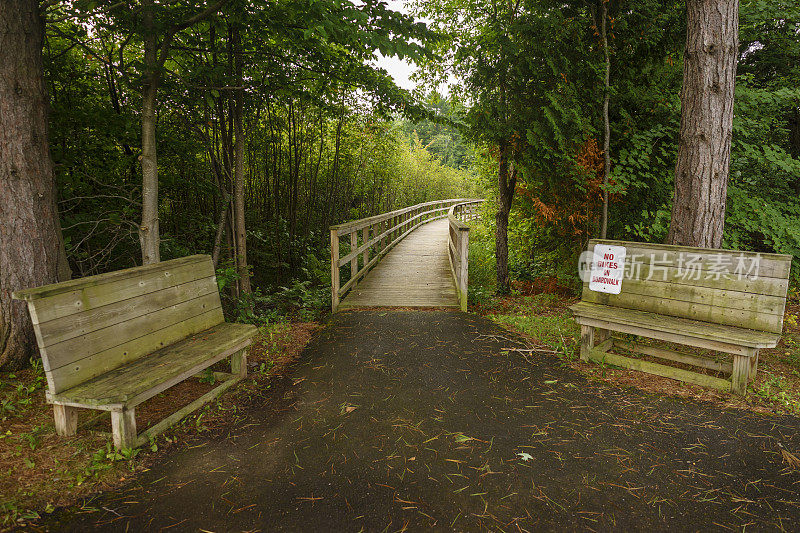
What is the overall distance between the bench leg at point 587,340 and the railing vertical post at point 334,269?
3.53 metres

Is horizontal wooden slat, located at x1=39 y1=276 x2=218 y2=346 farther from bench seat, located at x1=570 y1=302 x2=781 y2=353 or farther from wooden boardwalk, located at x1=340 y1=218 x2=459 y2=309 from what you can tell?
bench seat, located at x1=570 y1=302 x2=781 y2=353

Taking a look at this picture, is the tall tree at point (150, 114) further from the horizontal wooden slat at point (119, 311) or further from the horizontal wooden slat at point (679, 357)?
the horizontal wooden slat at point (679, 357)

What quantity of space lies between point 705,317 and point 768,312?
1.49 feet

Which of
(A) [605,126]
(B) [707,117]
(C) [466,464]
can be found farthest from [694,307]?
(A) [605,126]

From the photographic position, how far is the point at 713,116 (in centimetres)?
442

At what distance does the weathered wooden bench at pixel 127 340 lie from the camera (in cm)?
255

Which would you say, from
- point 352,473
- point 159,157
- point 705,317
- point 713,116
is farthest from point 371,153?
point 352,473

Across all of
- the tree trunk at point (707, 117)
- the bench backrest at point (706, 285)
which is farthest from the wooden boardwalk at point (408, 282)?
the tree trunk at point (707, 117)

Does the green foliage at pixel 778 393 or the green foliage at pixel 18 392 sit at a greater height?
the green foliage at pixel 18 392

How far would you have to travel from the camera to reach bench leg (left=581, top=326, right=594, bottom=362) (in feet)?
14.5

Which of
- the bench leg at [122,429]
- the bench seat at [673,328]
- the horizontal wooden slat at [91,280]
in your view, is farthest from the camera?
the bench seat at [673,328]

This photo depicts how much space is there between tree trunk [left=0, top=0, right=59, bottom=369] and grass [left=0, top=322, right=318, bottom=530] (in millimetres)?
432

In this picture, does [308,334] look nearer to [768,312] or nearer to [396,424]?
[396,424]

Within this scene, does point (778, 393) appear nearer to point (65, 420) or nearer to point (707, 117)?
point (707, 117)
